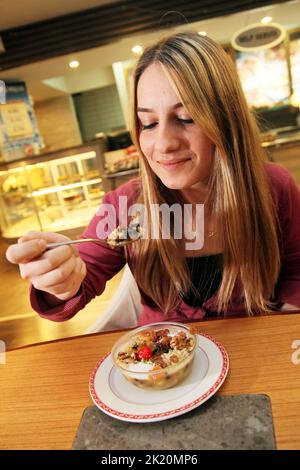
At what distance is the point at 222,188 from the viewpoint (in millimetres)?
1291

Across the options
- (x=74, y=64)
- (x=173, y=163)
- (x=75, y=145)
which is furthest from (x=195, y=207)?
(x=74, y=64)

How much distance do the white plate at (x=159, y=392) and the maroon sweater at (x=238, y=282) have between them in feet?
1.19

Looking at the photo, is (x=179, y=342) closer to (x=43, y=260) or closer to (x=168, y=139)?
(x=43, y=260)

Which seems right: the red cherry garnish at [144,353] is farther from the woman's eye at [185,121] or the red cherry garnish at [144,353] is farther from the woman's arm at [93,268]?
the woman's eye at [185,121]

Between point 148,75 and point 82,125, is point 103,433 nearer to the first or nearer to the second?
point 148,75

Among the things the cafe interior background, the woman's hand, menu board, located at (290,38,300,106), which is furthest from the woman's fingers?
menu board, located at (290,38,300,106)

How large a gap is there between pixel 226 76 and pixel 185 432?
1.02 meters

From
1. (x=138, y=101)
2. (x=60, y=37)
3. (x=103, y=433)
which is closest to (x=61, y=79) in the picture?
(x=60, y=37)

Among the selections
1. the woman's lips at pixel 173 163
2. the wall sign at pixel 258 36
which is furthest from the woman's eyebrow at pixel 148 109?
the wall sign at pixel 258 36

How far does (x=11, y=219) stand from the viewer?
5.16m

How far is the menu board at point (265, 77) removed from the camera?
8219mm

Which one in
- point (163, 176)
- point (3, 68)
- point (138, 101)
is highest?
point (3, 68)

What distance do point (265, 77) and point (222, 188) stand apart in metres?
8.16

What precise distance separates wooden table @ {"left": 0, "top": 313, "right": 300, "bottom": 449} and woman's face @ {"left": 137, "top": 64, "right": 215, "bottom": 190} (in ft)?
1.61
